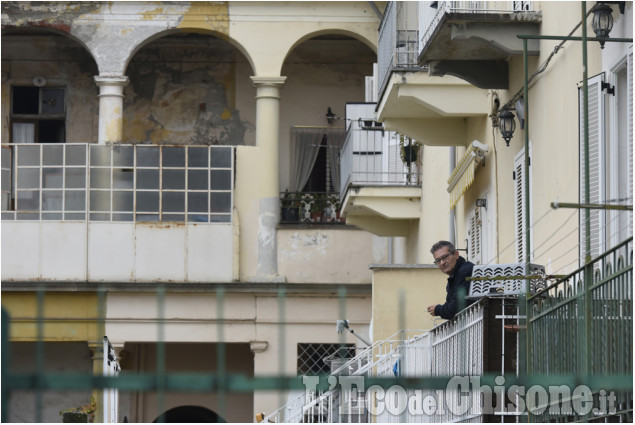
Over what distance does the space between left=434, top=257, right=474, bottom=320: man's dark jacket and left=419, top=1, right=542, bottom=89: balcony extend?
278 centimetres

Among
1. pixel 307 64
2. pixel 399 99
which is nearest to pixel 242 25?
pixel 307 64

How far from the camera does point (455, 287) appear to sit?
1152 centimetres

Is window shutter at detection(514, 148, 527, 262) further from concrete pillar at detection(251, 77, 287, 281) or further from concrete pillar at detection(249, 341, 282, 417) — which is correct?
concrete pillar at detection(251, 77, 287, 281)

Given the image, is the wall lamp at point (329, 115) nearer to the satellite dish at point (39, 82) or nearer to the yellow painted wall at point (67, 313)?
the satellite dish at point (39, 82)

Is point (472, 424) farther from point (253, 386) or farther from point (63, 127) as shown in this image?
point (63, 127)

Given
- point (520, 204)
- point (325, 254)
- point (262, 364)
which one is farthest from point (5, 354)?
point (325, 254)

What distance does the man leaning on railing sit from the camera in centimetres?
1128

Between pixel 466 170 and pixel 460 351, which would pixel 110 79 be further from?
pixel 460 351

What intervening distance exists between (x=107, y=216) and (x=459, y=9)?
1412 cm

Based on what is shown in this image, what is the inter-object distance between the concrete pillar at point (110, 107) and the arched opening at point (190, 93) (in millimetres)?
1862

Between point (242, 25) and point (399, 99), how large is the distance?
11036 millimetres

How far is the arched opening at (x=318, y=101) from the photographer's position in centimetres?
2916

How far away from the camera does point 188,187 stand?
27000mm

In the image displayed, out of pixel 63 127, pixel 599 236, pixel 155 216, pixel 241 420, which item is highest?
pixel 63 127
